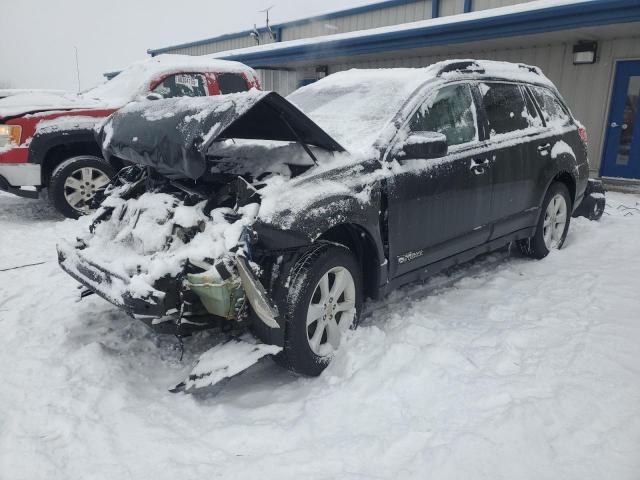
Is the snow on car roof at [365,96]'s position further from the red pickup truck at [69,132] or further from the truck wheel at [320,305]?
the red pickup truck at [69,132]

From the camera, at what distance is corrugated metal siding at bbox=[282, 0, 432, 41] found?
12859mm

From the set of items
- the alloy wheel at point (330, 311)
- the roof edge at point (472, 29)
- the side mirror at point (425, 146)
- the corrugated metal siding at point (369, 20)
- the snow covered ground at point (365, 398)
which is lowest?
the snow covered ground at point (365, 398)

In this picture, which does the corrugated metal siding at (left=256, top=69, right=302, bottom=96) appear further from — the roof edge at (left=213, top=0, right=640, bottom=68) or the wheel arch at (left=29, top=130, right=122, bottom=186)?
the wheel arch at (left=29, top=130, right=122, bottom=186)

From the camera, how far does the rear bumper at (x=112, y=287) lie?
2486 millimetres

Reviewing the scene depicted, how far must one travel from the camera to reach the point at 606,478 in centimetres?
208

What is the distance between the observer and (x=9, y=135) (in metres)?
5.77

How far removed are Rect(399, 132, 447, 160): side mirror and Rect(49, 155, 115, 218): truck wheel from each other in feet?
13.9

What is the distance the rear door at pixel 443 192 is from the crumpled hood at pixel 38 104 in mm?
4555

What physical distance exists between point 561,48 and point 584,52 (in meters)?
0.51

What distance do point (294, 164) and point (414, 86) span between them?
3.91 ft

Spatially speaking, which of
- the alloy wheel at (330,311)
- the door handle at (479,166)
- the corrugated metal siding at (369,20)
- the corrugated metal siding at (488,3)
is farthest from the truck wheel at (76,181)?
the corrugated metal siding at (369,20)

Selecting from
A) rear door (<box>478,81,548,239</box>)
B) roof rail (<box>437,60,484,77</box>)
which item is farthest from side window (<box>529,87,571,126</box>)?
roof rail (<box>437,60,484,77</box>)

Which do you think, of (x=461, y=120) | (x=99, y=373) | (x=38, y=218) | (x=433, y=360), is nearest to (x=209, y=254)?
(x=99, y=373)

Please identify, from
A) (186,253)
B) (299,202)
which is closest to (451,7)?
(299,202)
